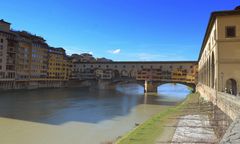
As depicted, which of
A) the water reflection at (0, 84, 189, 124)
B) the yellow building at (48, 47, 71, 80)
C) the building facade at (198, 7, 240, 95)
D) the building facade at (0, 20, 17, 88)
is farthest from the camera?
the yellow building at (48, 47, 71, 80)

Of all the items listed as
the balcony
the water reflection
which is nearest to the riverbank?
the water reflection

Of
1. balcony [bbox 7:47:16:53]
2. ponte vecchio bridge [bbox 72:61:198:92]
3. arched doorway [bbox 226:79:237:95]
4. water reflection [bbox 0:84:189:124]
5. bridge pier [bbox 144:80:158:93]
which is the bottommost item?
water reflection [bbox 0:84:189:124]

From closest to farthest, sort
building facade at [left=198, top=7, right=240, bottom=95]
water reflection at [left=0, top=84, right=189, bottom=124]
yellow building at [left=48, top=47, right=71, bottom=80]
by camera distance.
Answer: building facade at [left=198, top=7, right=240, bottom=95]
water reflection at [left=0, top=84, right=189, bottom=124]
yellow building at [left=48, top=47, right=71, bottom=80]

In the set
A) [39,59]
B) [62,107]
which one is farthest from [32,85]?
[62,107]

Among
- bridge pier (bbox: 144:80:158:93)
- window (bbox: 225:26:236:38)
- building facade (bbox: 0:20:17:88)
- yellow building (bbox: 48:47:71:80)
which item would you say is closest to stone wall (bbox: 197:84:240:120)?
window (bbox: 225:26:236:38)

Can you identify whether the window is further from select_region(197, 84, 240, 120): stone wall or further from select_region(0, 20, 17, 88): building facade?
select_region(0, 20, 17, 88): building facade

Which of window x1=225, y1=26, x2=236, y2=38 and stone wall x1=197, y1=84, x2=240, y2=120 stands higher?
window x1=225, y1=26, x2=236, y2=38

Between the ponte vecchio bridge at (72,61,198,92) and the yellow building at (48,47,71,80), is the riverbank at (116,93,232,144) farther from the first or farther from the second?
the yellow building at (48,47,71,80)

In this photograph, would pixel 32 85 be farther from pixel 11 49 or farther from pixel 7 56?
pixel 7 56

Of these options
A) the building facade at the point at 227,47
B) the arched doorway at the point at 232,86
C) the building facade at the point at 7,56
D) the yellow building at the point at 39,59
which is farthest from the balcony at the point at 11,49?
the building facade at the point at 227,47

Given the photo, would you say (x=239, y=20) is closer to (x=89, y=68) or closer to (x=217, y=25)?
(x=217, y=25)

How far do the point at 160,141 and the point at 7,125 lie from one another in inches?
594

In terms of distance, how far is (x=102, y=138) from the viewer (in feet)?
65.9

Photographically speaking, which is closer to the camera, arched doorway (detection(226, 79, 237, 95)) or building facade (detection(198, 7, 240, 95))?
building facade (detection(198, 7, 240, 95))
